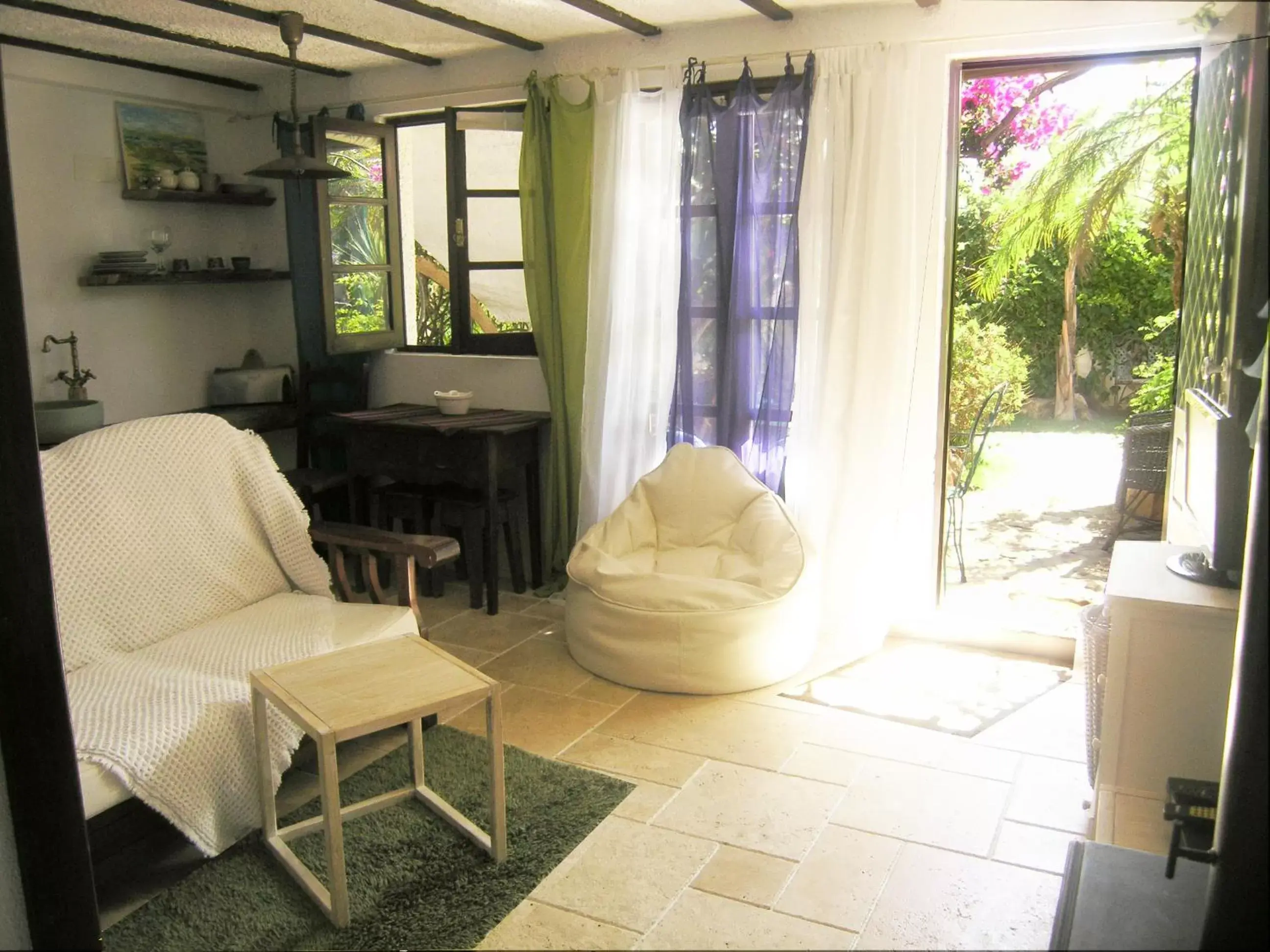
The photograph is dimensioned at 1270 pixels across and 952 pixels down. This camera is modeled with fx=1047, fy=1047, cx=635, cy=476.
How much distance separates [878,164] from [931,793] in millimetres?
2110

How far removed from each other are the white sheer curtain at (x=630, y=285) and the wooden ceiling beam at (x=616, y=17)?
0.16 m

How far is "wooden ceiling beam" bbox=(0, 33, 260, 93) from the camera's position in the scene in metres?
4.11

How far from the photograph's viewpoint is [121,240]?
4668 millimetres

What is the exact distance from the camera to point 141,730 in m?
2.40

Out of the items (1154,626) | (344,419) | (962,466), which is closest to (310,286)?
(344,419)

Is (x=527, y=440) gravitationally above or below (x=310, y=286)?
below

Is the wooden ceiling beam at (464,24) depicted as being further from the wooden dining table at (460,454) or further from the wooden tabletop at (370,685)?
the wooden tabletop at (370,685)

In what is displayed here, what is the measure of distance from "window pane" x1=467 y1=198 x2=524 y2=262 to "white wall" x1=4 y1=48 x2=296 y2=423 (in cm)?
110

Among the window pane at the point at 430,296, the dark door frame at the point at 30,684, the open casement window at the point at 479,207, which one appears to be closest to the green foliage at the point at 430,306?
the window pane at the point at 430,296

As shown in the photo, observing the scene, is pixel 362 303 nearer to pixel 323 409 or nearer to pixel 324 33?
pixel 323 409

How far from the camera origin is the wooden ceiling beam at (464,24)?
3574 mm

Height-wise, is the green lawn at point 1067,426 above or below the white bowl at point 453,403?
below

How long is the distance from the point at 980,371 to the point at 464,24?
391 centimetres

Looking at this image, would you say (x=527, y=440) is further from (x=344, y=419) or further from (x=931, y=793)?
(x=931, y=793)
